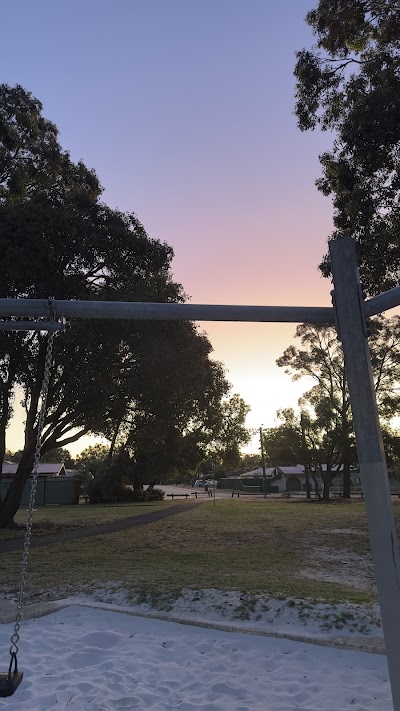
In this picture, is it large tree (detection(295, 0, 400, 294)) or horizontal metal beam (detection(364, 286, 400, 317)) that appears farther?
large tree (detection(295, 0, 400, 294))

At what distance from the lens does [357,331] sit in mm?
3039

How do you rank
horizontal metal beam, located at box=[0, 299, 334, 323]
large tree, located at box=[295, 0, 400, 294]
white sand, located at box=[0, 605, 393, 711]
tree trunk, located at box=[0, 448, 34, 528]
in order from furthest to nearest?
tree trunk, located at box=[0, 448, 34, 528] < large tree, located at box=[295, 0, 400, 294] < white sand, located at box=[0, 605, 393, 711] < horizontal metal beam, located at box=[0, 299, 334, 323]

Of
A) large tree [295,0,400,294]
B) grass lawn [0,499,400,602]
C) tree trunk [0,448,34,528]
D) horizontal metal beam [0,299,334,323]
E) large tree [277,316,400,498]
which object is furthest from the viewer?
large tree [277,316,400,498]

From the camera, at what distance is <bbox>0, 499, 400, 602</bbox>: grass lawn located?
303 inches

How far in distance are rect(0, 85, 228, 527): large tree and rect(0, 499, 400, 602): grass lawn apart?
516 centimetres

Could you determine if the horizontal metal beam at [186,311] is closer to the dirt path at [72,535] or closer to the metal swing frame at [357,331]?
the metal swing frame at [357,331]

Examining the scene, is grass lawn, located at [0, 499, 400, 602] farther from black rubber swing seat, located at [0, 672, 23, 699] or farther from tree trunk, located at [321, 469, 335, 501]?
tree trunk, located at [321, 469, 335, 501]

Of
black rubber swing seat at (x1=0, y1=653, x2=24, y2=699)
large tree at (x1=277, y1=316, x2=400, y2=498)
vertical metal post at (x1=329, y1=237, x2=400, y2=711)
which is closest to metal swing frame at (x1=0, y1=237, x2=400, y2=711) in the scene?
vertical metal post at (x1=329, y1=237, x2=400, y2=711)

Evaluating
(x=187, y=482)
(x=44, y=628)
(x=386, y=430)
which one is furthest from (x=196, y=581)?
(x=187, y=482)

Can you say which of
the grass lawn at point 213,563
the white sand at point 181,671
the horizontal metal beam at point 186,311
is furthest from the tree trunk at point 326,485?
the horizontal metal beam at point 186,311

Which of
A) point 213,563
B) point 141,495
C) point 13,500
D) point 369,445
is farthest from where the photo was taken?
point 141,495

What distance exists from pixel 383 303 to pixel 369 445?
2.91 ft

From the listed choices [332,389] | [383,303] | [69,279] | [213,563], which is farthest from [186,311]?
[332,389]

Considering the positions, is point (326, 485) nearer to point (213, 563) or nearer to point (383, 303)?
point (213, 563)
